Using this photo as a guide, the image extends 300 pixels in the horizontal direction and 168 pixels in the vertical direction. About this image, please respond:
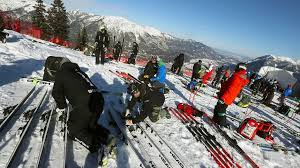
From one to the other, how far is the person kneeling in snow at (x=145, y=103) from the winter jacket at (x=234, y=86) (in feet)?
8.22

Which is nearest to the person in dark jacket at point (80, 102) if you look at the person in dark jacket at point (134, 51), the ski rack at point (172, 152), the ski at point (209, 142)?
the ski rack at point (172, 152)

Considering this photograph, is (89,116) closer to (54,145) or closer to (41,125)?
(54,145)

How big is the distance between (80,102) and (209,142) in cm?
468

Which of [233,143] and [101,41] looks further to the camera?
[101,41]

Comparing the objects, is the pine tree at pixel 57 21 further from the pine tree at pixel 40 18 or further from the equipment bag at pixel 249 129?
the equipment bag at pixel 249 129

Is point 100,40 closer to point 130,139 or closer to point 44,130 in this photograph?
point 130,139

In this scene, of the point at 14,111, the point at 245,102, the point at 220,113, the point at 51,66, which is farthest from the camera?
the point at 245,102

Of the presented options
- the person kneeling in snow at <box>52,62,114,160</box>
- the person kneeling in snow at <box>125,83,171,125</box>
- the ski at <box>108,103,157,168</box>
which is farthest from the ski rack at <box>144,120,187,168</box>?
the person kneeling in snow at <box>52,62,114,160</box>

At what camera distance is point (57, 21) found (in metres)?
46.8

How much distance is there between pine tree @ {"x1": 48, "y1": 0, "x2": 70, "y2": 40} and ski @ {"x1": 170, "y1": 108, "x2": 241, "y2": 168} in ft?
140

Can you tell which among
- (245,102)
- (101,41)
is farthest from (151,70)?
(245,102)

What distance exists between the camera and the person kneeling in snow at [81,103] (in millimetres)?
4961

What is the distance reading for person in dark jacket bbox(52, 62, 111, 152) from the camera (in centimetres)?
496

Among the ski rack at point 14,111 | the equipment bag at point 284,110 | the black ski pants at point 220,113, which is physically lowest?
the equipment bag at point 284,110
